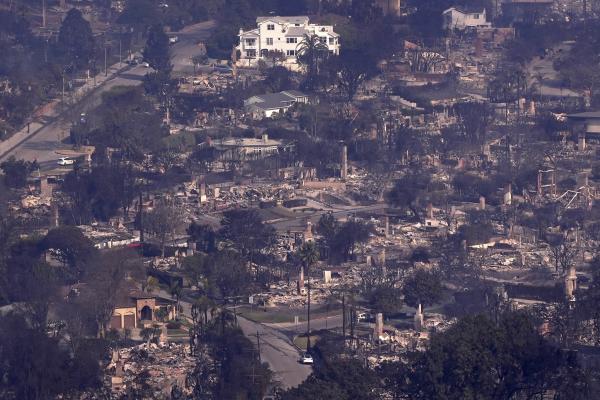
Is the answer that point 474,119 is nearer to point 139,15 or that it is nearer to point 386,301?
point 386,301

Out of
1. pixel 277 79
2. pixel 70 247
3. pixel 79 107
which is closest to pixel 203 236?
pixel 70 247

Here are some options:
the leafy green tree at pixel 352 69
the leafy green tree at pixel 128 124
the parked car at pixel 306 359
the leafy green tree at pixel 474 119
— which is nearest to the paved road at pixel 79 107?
the leafy green tree at pixel 128 124

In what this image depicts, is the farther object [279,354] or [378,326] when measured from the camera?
[378,326]

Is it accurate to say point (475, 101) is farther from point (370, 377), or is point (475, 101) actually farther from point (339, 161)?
point (370, 377)

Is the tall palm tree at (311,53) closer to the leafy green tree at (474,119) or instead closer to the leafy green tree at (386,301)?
the leafy green tree at (474,119)

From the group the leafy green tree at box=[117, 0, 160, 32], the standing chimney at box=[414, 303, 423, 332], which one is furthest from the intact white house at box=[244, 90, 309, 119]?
the standing chimney at box=[414, 303, 423, 332]
